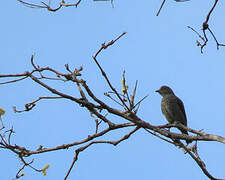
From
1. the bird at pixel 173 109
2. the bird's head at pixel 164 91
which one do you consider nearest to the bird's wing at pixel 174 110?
the bird at pixel 173 109

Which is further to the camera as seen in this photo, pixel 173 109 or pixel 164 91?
pixel 164 91

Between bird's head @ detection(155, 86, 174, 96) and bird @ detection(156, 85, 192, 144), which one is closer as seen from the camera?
bird @ detection(156, 85, 192, 144)

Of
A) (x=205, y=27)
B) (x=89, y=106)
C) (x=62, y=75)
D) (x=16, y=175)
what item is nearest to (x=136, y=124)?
(x=89, y=106)

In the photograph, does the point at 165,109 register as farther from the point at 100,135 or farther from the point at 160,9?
the point at 160,9

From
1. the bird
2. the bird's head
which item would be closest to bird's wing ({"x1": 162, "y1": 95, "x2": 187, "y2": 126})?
the bird

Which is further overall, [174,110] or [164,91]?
[164,91]

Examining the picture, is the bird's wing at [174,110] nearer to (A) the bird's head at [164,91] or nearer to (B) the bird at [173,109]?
(B) the bird at [173,109]

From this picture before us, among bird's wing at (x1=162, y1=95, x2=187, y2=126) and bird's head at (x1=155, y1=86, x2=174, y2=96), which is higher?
bird's head at (x1=155, y1=86, x2=174, y2=96)

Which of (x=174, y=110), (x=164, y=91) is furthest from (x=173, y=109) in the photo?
(x=164, y=91)

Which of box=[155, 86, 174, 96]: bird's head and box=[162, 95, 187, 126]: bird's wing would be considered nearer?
box=[162, 95, 187, 126]: bird's wing

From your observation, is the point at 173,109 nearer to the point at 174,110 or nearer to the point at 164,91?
the point at 174,110

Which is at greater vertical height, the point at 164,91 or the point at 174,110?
the point at 164,91

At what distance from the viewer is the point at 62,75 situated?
3.17 m

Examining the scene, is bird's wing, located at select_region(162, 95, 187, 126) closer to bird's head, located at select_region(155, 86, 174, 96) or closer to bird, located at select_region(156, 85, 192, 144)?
bird, located at select_region(156, 85, 192, 144)
